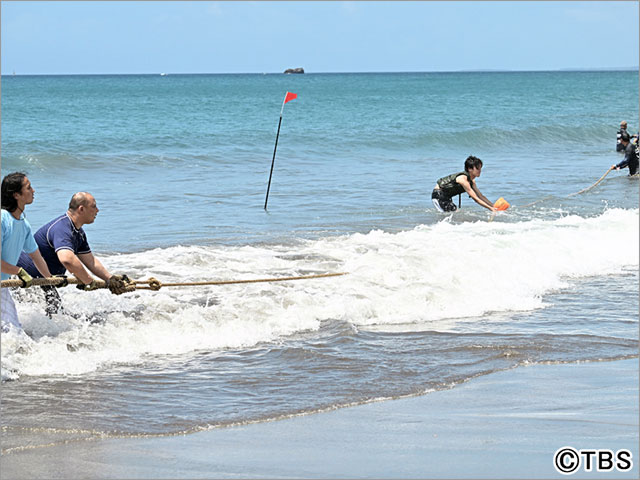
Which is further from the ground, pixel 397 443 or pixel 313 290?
pixel 313 290

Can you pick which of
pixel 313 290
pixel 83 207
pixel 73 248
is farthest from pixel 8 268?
pixel 313 290

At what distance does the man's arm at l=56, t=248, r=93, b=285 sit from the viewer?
6430mm

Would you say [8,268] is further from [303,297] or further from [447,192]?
[447,192]

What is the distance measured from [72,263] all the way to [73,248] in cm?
29

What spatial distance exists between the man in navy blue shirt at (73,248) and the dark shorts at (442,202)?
25.7 feet

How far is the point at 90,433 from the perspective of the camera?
509 cm

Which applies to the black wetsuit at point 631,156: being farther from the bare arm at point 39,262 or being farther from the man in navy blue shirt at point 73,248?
the bare arm at point 39,262

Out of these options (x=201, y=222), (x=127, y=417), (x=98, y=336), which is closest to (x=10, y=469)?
(x=127, y=417)

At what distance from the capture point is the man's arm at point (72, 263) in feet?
21.1

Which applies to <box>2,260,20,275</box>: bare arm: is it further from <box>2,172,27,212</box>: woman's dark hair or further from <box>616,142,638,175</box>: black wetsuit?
<box>616,142,638,175</box>: black wetsuit

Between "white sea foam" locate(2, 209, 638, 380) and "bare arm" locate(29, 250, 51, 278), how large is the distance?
0.50 m

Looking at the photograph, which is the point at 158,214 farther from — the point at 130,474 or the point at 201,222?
the point at 130,474

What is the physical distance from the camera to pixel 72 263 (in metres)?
6.44

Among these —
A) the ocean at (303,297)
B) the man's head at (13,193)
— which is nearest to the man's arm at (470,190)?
the ocean at (303,297)
